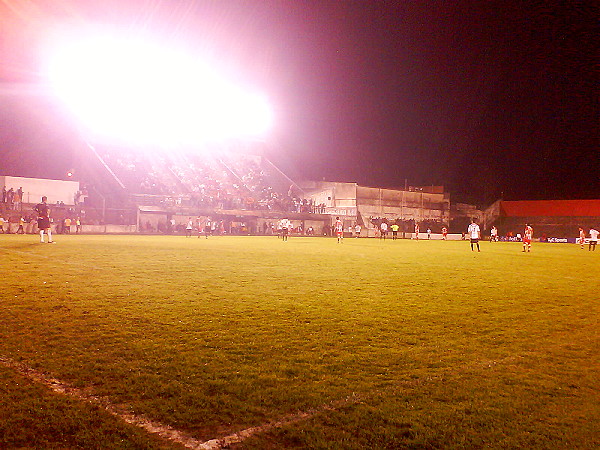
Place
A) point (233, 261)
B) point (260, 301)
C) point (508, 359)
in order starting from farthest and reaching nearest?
point (233, 261), point (260, 301), point (508, 359)

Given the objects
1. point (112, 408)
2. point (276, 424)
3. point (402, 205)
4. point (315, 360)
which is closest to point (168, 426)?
point (112, 408)

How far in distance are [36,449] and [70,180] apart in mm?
40866

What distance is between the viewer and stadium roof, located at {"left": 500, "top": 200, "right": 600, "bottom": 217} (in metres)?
54.4

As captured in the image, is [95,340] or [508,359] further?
[95,340]

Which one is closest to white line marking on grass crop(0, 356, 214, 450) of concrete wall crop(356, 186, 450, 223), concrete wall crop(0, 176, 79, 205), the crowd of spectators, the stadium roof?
concrete wall crop(0, 176, 79, 205)

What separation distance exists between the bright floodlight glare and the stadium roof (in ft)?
114

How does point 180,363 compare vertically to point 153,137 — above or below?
below

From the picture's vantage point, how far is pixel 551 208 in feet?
190

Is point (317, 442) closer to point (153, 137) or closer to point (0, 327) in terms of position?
point (0, 327)

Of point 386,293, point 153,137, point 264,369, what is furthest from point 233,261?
point 153,137

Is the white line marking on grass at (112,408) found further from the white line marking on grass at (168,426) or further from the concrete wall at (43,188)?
the concrete wall at (43,188)

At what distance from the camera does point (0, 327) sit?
211 inches

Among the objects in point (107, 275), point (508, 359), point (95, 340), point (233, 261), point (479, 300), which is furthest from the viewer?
point (233, 261)

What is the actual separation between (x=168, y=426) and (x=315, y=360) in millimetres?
1776
